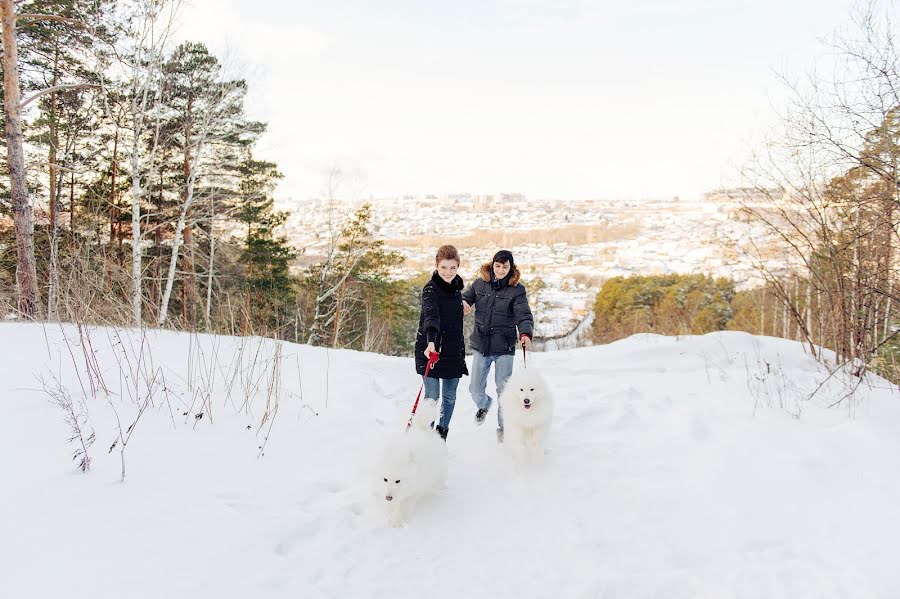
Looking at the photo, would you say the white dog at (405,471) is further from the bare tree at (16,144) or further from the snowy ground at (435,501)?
the bare tree at (16,144)

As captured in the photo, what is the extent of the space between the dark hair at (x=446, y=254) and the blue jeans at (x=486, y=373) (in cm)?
114

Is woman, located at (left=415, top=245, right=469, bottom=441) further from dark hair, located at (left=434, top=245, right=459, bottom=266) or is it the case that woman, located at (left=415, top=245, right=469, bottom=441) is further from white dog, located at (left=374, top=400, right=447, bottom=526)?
white dog, located at (left=374, top=400, right=447, bottom=526)

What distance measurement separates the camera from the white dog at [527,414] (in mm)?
3736

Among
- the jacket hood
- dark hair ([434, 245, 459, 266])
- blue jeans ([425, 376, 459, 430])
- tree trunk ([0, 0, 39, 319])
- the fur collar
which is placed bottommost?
blue jeans ([425, 376, 459, 430])

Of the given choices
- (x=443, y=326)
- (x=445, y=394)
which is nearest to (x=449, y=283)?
(x=443, y=326)

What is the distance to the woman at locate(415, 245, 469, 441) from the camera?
3.93 meters

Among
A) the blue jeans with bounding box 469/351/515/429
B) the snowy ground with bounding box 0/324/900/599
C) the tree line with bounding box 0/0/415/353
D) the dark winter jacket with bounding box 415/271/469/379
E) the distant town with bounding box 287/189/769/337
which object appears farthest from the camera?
the distant town with bounding box 287/189/769/337

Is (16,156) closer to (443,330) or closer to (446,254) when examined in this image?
(446,254)

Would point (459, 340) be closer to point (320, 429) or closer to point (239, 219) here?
point (320, 429)

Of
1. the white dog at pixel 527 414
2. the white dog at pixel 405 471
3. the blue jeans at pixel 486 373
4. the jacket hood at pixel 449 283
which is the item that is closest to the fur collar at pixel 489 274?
the jacket hood at pixel 449 283

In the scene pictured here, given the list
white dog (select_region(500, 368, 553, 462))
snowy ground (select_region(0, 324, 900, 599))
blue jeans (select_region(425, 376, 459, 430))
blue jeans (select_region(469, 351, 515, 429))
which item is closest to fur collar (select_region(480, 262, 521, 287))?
blue jeans (select_region(469, 351, 515, 429))

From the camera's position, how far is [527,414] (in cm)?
375

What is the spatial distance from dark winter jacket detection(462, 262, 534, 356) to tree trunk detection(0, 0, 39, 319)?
356 inches

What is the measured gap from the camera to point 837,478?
124 inches
